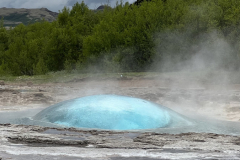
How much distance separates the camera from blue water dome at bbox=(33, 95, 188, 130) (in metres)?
7.57

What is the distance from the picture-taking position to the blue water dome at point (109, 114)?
24.8ft

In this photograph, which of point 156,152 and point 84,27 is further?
point 84,27

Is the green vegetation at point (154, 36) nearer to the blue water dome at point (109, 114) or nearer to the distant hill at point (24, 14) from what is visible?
the blue water dome at point (109, 114)

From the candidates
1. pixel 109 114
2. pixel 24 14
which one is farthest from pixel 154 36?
pixel 24 14

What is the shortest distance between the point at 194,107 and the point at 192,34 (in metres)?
11.6

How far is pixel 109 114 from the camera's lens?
25.2 ft

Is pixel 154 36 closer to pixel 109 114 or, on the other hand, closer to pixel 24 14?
pixel 109 114

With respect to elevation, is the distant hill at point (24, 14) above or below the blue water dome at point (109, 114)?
above

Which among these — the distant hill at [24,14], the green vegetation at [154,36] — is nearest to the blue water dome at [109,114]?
the green vegetation at [154,36]

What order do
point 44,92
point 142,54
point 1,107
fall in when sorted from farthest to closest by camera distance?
point 142,54 → point 44,92 → point 1,107

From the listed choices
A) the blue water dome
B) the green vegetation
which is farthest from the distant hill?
the blue water dome

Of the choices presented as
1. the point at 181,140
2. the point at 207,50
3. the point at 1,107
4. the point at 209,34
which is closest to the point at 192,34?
the point at 209,34

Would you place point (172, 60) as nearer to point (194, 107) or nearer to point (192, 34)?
point (192, 34)

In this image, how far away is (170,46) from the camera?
22406mm
